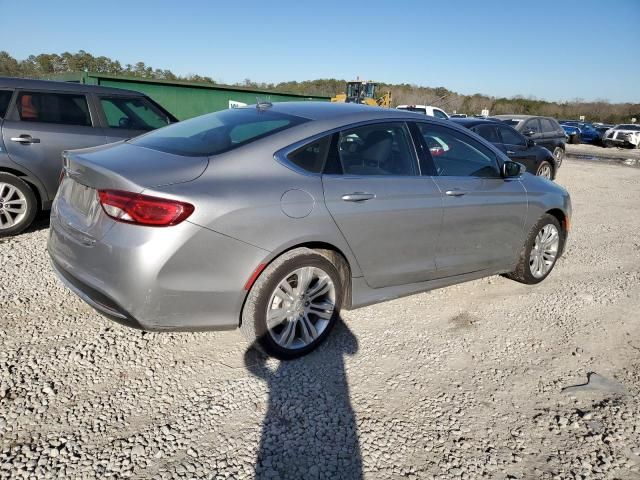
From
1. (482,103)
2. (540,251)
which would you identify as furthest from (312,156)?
(482,103)

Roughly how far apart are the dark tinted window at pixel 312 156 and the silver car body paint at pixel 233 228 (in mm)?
58

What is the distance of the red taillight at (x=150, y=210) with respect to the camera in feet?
7.66

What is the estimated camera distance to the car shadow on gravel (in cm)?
214

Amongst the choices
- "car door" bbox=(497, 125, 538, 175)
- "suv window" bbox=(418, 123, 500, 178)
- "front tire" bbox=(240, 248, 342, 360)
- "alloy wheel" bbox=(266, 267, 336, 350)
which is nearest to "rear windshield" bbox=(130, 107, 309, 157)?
"front tire" bbox=(240, 248, 342, 360)

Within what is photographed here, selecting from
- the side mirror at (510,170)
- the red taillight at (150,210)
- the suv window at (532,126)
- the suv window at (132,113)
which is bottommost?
the red taillight at (150,210)

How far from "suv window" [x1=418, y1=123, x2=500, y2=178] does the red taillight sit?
204 cm

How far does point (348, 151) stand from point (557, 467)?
2170 millimetres

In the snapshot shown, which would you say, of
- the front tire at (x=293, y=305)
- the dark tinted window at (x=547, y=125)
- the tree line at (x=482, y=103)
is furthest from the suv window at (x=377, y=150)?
the tree line at (x=482, y=103)

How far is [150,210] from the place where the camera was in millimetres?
2338

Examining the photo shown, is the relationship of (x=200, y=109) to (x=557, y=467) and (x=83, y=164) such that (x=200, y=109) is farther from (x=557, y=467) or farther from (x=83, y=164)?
(x=557, y=467)

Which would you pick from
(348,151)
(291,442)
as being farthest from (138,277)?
(348,151)

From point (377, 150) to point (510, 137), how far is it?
7.63m

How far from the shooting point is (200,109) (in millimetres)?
12992

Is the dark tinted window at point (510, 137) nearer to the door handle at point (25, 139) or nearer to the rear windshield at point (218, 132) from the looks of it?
the rear windshield at point (218, 132)
